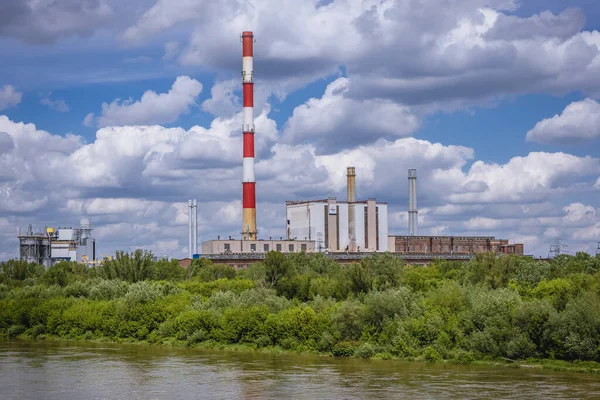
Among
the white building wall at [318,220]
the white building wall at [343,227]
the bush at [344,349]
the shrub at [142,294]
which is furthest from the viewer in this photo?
the white building wall at [343,227]

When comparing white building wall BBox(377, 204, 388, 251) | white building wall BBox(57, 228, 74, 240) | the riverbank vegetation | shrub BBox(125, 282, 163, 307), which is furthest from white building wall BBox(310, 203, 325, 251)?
shrub BBox(125, 282, 163, 307)

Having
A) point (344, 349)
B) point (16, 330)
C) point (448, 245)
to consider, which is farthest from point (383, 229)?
point (344, 349)

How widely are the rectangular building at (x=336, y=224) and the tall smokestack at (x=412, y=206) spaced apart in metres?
6.99

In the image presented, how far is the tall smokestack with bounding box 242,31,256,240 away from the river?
4742 cm

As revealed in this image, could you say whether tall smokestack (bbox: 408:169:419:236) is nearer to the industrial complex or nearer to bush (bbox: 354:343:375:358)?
the industrial complex

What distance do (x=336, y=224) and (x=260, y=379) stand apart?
7191 cm

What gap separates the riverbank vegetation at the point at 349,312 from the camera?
36219 millimetres

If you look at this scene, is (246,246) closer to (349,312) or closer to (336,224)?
(336,224)

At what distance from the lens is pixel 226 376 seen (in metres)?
34.0

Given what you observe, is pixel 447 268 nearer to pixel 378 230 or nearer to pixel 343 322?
pixel 378 230

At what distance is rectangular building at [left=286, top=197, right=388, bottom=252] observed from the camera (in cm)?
10350

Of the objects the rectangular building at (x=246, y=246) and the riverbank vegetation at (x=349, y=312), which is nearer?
the riverbank vegetation at (x=349, y=312)

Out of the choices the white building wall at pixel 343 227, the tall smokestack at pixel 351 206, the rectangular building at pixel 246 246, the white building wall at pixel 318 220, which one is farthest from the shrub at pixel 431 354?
the tall smokestack at pixel 351 206

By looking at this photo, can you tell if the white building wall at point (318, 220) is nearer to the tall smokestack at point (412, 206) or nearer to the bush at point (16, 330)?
the tall smokestack at point (412, 206)
